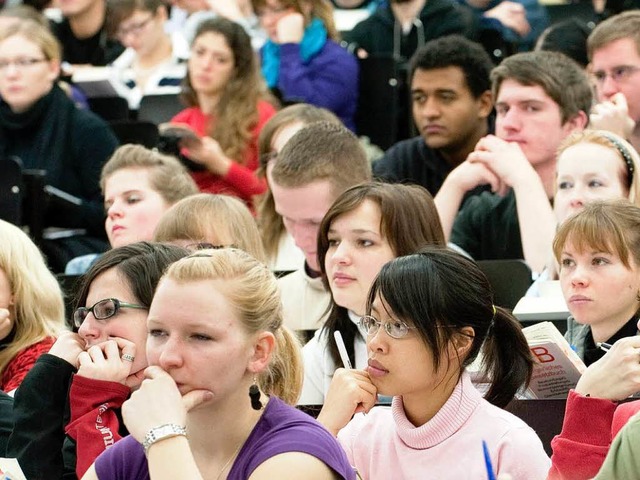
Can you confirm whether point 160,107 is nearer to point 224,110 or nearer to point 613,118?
point 224,110

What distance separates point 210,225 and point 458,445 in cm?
→ 139

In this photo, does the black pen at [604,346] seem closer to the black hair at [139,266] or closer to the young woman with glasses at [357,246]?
the young woman with glasses at [357,246]

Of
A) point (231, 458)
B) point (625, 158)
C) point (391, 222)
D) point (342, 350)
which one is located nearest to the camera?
point (231, 458)

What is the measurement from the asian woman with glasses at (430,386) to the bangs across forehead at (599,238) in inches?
21.0

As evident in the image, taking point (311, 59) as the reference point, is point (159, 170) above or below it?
below

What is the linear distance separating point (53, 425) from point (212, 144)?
2954mm

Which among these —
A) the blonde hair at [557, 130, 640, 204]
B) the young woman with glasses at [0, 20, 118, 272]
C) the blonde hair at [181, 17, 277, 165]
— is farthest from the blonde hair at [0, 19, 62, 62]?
the blonde hair at [557, 130, 640, 204]

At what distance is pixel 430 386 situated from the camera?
2734 millimetres

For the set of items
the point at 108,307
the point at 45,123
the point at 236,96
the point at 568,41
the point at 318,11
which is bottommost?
the point at 108,307

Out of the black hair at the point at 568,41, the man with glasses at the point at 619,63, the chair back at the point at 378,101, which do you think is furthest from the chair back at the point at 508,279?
the chair back at the point at 378,101

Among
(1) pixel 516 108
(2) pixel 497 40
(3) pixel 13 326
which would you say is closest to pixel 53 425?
(3) pixel 13 326

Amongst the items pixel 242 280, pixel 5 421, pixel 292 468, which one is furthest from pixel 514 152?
pixel 292 468

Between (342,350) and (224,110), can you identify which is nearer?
(342,350)

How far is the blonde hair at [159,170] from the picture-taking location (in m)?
4.62
